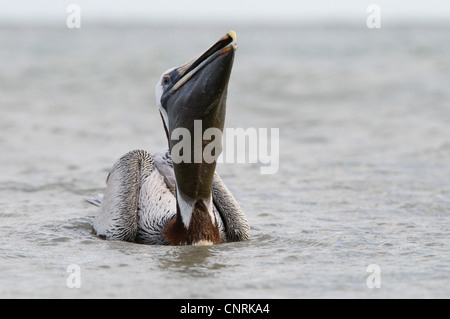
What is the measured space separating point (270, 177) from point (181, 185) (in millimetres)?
3587

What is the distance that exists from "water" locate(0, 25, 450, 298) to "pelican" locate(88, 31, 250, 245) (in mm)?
162

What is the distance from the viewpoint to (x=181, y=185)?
5465 mm

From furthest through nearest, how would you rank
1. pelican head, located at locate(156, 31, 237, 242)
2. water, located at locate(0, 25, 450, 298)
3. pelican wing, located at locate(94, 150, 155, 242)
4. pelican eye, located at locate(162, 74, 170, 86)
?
pelican wing, located at locate(94, 150, 155, 242) → pelican eye, located at locate(162, 74, 170, 86) → water, located at locate(0, 25, 450, 298) → pelican head, located at locate(156, 31, 237, 242)

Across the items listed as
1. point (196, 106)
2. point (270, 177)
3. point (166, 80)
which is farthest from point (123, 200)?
point (270, 177)

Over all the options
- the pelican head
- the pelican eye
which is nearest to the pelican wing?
the pelican head

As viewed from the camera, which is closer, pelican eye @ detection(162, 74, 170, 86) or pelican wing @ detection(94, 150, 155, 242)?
pelican eye @ detection(162, 74, 170, 86)

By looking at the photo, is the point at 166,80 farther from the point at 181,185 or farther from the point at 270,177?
the point at 270,177

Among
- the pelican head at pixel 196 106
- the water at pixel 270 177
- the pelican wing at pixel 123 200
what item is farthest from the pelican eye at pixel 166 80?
the water at pixel 270 177

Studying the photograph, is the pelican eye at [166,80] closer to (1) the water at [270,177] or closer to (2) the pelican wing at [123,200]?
(2) the pelican wing at [123,200]

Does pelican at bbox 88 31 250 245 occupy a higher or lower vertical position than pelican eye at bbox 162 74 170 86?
lower

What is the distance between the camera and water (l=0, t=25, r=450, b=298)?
5.03 metres

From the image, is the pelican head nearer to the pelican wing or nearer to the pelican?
the pelican

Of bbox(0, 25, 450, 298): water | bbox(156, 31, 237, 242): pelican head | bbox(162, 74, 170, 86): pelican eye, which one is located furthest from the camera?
bbox(162, 74, 170, 86): pelican eye

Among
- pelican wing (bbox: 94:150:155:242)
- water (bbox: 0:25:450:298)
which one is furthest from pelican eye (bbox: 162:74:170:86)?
water (bbox: 0:25:450:298)
